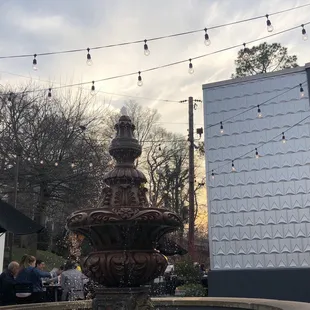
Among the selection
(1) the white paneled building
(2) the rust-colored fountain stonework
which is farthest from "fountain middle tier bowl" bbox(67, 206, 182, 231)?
(1) the white paneled building

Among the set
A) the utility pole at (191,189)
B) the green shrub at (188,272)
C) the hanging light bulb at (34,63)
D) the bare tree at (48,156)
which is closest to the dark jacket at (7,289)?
the hanging light bulb at (34,63)

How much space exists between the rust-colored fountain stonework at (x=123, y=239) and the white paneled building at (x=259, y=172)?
283 inches

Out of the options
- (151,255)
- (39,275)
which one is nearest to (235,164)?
(39,275)

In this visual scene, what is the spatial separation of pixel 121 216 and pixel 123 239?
0.29m

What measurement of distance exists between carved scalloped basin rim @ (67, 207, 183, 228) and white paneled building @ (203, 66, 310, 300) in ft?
24.4

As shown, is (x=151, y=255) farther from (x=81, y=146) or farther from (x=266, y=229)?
(x=81, y=146)

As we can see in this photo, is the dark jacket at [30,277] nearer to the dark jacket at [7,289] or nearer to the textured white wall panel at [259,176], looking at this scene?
the dark jacket at [7,289]

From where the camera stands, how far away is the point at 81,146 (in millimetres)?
25594

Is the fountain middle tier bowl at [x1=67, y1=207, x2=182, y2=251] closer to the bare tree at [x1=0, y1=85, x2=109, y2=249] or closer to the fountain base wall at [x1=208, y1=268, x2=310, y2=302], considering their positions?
the fountain base wall at [x1=208, y1=268, x2=310, y2=302]

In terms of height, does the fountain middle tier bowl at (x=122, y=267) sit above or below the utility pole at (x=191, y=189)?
below

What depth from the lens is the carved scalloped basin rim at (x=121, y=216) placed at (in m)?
4.15

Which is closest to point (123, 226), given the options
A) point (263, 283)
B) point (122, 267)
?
point (122, 267)

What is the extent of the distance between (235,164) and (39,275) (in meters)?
6.60

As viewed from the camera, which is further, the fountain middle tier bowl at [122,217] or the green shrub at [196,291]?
the green shrub at [196,291]
